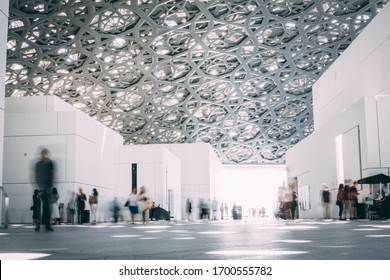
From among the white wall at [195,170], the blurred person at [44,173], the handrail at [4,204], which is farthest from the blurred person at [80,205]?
the white wall at [195,170]

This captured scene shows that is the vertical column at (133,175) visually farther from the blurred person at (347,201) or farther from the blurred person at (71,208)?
the blurred person at (347,201)

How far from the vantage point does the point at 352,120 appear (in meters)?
17.9

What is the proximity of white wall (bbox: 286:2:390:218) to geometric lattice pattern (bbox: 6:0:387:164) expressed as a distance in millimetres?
10960

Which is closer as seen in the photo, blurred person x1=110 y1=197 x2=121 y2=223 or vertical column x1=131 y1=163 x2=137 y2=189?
blurred person x1=110 y1=197 x2=121 y2=223

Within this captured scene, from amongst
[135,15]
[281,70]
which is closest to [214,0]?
[135,15]

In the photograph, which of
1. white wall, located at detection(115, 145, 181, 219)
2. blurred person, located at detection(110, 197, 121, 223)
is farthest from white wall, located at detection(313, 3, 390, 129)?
blurred person, located at detection(110, 197, 121, 223)

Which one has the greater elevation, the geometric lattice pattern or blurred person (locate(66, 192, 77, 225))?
the geometric lattice pattern

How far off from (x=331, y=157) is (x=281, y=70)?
2647 cm

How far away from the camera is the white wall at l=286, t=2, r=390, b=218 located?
53.7 ft

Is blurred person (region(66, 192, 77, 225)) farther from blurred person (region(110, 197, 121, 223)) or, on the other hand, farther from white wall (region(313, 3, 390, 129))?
white wall (region(313, 3, 390, 129))

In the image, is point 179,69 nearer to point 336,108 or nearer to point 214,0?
point 214,0

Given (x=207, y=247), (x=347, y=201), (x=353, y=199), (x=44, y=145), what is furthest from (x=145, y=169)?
(x=207, y=247)

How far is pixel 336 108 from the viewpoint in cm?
2514

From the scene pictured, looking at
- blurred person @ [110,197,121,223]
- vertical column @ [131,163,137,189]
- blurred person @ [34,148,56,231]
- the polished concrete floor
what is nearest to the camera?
the polished concrete floor
